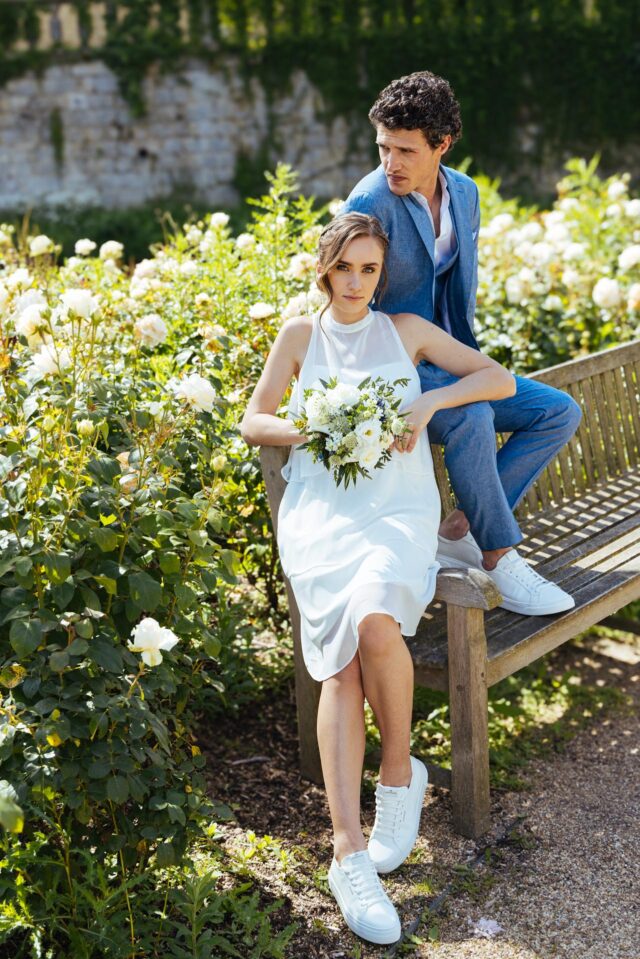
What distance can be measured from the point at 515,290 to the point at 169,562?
8.86 ft

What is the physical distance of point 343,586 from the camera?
2684 mm

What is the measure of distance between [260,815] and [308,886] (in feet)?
1.23

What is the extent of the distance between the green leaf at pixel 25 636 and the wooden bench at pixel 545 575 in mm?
1003

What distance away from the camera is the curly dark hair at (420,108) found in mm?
3012

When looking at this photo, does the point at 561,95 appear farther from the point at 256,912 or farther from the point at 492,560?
the point at 256,912

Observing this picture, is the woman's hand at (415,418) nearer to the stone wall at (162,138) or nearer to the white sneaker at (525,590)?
the white sneaker at (525,590)

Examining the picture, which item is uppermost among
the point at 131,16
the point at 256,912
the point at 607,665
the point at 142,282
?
the point at 131,16

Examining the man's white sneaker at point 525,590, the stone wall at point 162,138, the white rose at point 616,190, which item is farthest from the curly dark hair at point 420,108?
the stone wall at point 162,138

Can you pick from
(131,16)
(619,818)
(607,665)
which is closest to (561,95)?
(131,16)

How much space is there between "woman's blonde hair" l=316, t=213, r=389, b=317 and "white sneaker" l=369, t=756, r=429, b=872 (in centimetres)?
136

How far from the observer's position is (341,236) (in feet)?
9.36

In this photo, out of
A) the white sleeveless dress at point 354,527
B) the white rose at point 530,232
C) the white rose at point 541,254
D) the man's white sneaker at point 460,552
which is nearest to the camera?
the white sleeveless dress at point 354,527

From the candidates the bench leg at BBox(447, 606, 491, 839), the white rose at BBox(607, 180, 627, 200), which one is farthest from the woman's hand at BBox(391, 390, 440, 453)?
the white rose at BBox(607, 180, 627, 200)

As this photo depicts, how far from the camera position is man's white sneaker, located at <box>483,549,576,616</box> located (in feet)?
10.0
